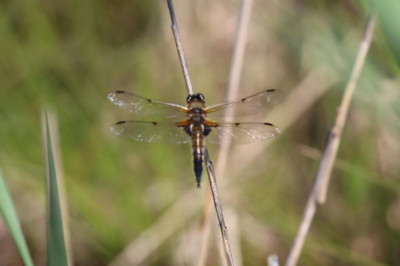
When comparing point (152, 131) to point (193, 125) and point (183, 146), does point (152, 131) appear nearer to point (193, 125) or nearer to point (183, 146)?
point (193, 125)

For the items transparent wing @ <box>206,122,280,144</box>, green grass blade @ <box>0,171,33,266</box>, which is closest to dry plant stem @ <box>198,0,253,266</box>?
transparent wing @ <box>206,122,280,144</box>

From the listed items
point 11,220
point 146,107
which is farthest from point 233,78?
point 11,220

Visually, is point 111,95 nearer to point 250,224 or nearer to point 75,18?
point 250,224

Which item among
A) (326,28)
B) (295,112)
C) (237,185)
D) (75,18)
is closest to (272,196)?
(237,185)

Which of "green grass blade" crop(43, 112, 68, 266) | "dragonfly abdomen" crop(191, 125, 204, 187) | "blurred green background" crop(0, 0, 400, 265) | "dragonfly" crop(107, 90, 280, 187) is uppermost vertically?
"blurred green background" crop(0, 0, 400, 265)

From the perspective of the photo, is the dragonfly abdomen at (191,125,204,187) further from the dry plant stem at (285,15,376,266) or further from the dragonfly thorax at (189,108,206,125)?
the dry plant stem at (285,15,376,266)

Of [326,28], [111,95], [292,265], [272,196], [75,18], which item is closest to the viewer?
[292,265]

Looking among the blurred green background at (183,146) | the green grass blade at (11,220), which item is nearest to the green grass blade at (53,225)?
the green grass blade at (11,220)
